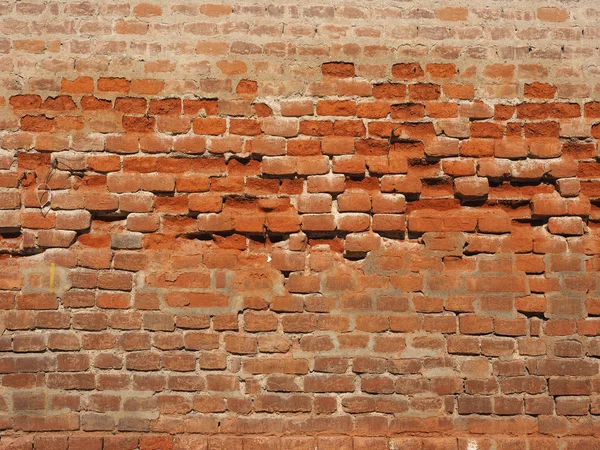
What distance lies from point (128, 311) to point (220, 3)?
165cm

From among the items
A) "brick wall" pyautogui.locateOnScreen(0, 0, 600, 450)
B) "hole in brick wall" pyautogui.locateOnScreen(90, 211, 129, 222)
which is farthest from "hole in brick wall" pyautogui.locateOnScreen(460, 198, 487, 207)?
"hole in brick wall" pyautogui.locateOnScreen(90, 211, 129, 222)

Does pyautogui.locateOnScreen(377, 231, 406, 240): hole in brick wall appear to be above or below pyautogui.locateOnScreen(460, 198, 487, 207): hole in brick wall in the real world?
below

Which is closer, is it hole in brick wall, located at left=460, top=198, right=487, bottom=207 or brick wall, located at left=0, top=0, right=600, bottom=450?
brick wall, located at left=0, top=0, right=600, bottom=450

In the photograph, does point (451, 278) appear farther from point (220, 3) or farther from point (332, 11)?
point (220, 3)

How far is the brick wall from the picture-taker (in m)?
2.99

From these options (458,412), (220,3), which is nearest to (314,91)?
(220,3)

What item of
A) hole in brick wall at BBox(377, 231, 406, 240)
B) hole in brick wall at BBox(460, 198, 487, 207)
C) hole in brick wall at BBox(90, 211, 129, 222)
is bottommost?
hole in brick wall at BBox(377, 231, 406, 240)

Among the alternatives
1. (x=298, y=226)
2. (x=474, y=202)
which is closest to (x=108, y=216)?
(x=298, y=226)

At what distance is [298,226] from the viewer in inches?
120

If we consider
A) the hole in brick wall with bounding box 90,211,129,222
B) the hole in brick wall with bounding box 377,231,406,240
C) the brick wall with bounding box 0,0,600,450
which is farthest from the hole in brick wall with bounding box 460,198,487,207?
the hole in brick wall with bounding box 90,211,129,222

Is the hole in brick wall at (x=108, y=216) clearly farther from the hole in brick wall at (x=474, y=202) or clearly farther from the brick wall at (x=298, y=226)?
the hole in brick wall at (x=474, y=202)

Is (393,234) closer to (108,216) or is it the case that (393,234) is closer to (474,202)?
(474,202)

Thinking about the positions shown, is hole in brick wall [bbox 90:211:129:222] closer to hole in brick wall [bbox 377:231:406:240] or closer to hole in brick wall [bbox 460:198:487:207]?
hole in brick wall [bbox 377:231:406:240]

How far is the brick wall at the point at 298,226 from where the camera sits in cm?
299
